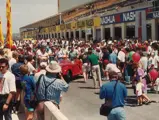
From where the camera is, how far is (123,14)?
33375mm

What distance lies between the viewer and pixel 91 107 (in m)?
11.8

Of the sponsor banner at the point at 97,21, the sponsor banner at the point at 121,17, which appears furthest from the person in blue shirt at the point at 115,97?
the sponsor banner at the point at 97,21

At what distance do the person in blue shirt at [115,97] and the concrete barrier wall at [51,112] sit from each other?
3.25 feet

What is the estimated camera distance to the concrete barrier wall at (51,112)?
225 inches

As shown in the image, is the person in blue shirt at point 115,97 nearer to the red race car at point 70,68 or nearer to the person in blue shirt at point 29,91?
the person in blue shirt at point 29,91

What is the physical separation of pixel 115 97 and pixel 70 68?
12198 millimetres

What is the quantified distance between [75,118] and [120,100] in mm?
3907

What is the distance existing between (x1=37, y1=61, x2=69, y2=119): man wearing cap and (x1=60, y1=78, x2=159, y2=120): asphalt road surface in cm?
382

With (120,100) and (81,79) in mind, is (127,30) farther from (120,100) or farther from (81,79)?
(120,100)

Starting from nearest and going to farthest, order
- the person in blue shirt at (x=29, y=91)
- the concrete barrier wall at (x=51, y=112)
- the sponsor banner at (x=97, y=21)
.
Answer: the concrete barrier wall at (x=51, y=112) → the person in blue shirt at (x=29, y=91) → the sponsor banner at (x=97, y=21)

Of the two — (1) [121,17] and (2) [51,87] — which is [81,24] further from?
(2) [51,87]

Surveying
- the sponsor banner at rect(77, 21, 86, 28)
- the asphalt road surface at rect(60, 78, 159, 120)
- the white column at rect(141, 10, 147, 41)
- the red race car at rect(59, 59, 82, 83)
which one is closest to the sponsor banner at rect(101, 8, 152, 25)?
the white column at rect(141, 10, 147, 41)

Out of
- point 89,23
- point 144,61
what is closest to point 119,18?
point 89,23

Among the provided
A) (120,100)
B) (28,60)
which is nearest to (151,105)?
(28,60)
